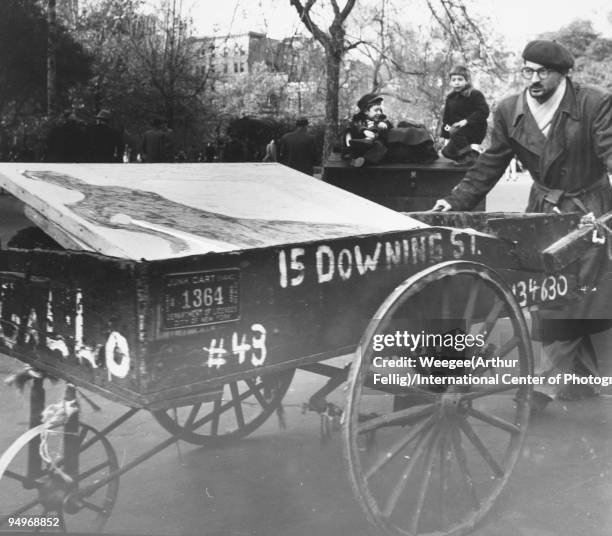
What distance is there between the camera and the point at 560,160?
3451 mm

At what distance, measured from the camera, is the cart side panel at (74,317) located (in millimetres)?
1711

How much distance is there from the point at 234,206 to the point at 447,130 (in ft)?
12.7

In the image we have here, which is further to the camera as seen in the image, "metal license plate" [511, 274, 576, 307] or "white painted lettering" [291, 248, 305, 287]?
"metal license plate" [511, 274, 576, 307]

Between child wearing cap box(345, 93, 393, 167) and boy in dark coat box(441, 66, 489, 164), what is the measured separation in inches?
17.1

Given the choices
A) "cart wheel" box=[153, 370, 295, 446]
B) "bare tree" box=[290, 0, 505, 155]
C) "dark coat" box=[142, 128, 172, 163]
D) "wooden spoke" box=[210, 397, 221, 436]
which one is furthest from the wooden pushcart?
"dark coat" box=[142, 128, 172, 163]

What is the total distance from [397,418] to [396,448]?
8 cm

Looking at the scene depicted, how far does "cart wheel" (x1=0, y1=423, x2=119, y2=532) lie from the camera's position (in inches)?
83.3

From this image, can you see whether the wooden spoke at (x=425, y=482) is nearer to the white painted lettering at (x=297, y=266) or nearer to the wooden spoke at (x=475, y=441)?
the wooden spoke at (x=475, y=441)

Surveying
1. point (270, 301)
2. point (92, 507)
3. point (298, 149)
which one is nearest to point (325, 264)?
point (270, 301)

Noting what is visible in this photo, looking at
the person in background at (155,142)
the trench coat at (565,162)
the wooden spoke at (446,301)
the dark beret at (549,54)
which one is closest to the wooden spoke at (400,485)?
the wooden spoke at (446,301)

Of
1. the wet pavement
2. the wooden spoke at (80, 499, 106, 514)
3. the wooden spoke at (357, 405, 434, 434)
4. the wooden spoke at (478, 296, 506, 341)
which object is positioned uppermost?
the wooden spoke at (478, 296, 506, 341)

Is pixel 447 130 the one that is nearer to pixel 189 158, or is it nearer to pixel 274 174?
pixel 189 158

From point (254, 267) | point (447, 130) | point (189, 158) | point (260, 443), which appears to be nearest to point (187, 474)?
point (260, 443)

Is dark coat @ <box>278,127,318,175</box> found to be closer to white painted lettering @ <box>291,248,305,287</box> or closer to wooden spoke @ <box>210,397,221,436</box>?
wooden spoke @ <box>210,397,221,436</box>
